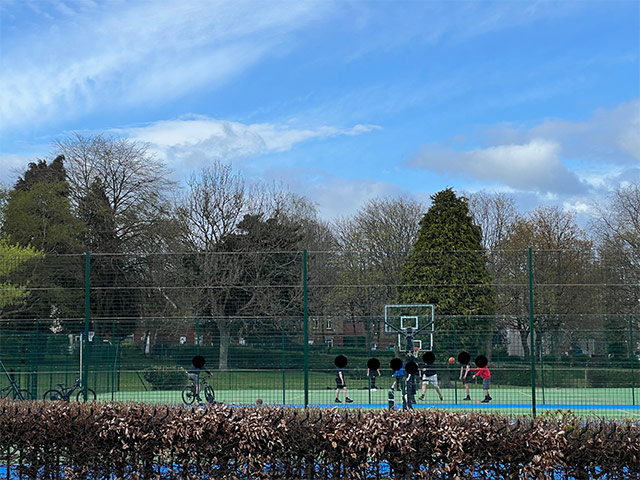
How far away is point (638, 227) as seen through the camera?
1443 inches

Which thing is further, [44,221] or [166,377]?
[44,221]

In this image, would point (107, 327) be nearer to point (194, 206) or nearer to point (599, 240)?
point (194, 206)

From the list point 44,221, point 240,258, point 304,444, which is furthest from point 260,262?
point 44,221

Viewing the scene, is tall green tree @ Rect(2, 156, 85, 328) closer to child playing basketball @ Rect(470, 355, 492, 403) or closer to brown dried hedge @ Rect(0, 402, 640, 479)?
child playing basketball @ Rect(470, 355, 492, 403)

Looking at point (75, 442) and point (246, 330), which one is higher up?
point (246, 330)

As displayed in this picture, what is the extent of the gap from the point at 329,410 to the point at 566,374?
10299 mm

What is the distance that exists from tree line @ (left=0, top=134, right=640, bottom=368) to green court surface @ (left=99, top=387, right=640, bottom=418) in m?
1.14

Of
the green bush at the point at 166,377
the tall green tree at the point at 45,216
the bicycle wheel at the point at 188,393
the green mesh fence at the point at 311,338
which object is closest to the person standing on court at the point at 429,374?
the green mesh fence at the point at 311,338

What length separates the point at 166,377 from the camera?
51.1ft

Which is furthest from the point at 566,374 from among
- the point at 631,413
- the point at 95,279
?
the point at 95,279

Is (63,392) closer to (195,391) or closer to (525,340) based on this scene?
(195,391)

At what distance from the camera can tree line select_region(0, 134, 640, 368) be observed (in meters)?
16.0

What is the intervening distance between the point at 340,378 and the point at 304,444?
7.53 meters

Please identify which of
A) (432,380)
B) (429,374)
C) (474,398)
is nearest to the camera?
(474,398)
